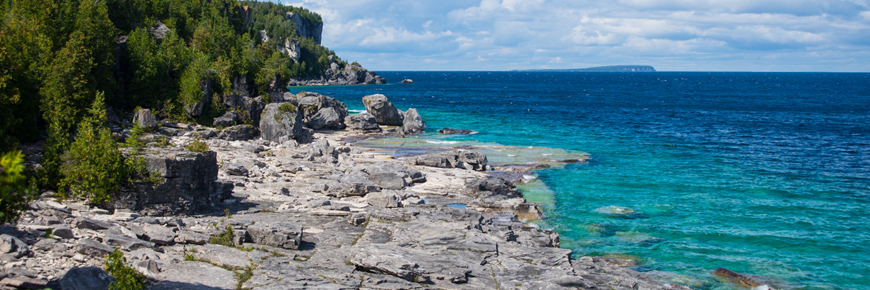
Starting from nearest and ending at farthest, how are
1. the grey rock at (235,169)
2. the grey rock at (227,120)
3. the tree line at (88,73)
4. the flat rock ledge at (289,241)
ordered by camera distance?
the flat rock ledge at (289,241)
the tree line at (88,73)
the grey rock at (235,169)
the grey rock at (227,120)

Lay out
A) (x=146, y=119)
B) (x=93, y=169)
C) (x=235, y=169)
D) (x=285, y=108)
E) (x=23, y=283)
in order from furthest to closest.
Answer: (x=285, y=108), (x=146, y=119), (x=235, y=169), (x=93, y=169), (x=23, y=283)

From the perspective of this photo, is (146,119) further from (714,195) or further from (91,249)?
(714,195)

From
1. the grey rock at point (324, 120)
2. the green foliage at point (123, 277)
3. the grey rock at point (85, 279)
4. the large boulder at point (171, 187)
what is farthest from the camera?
the grey rock at point (324, 120)

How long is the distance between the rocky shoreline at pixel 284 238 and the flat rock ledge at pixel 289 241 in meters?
0.05

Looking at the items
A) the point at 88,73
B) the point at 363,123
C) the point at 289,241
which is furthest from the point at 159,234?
the point at 363,123

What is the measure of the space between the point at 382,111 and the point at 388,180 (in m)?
38.6

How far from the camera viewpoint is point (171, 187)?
21156 millimetres

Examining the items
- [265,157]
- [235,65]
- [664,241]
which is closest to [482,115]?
[235,65]

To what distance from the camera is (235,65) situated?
54531 millimetres

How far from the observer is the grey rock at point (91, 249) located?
15297 mm

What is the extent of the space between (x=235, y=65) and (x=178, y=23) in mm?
17628

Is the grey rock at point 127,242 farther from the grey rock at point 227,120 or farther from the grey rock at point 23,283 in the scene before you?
the grey rock at point 227,120

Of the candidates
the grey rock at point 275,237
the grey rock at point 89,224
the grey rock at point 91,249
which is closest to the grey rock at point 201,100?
the grey rock at point 89,224

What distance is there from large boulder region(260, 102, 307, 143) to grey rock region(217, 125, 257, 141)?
1.10 metres
